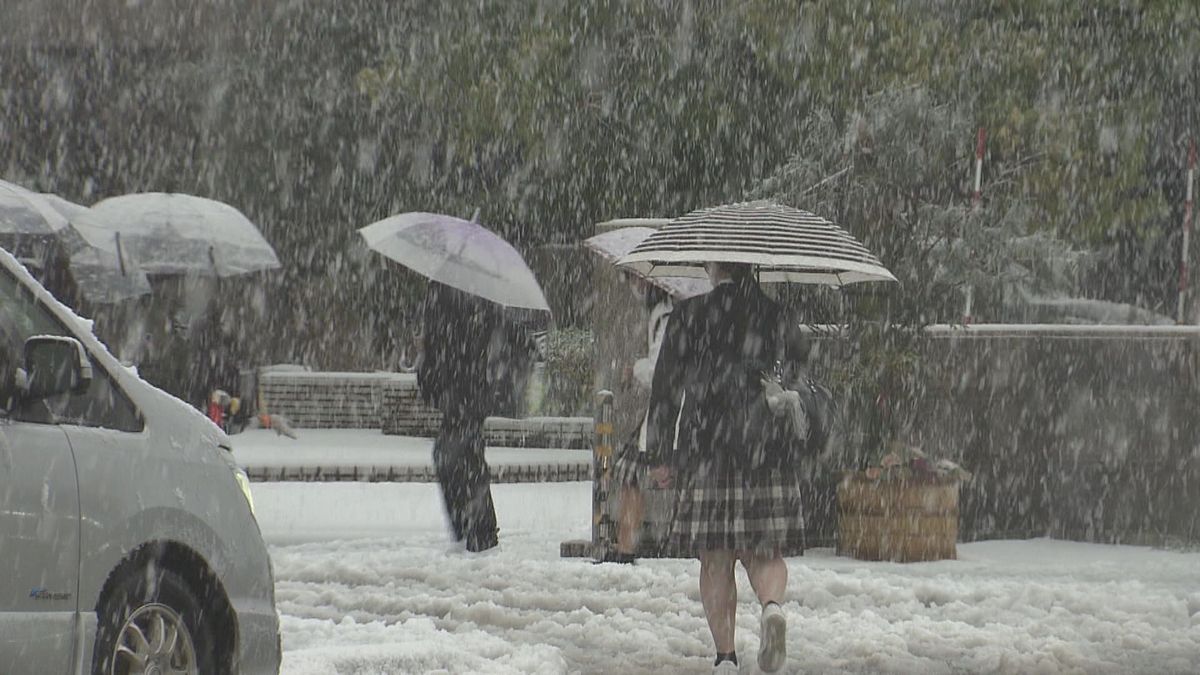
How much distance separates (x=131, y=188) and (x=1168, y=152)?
1680cm

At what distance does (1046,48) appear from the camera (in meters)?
22.0

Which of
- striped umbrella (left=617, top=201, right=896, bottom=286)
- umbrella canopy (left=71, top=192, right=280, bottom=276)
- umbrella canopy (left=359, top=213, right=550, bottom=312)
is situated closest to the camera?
striped umbrella (left=617, top=201, right=896, bottom=286)

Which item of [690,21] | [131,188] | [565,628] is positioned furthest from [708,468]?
[131,188]

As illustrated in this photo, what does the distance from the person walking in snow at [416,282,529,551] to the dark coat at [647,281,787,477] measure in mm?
5401

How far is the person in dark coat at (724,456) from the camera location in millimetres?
8242

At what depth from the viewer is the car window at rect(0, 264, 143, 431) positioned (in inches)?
235

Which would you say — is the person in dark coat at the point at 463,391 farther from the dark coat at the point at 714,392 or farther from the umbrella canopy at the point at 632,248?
the dark coat at the point at 714,392

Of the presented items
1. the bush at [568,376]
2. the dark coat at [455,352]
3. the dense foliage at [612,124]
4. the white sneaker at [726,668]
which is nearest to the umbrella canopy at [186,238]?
the dense foliage at [612,124]

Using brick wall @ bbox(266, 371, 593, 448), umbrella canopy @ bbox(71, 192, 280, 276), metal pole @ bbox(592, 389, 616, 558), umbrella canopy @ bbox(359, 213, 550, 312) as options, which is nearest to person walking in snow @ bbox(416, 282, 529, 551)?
umbrella canopy @ bbox(359, 213, 550, 312)

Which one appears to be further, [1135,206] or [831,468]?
[1135,206]

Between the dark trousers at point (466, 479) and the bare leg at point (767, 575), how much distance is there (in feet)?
17.8

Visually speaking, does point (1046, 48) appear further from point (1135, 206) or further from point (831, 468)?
point (831, 468)

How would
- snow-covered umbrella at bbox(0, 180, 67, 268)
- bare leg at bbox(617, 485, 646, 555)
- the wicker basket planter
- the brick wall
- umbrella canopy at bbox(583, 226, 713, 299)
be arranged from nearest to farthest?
1. snow-covered umbrella at bbox(0, 180, 67, 268)
2. umbrella canopy at bbox(583, 226, 713, 299)
3. bare leg at bbox(617, 485, 646, 555)
4. the wicker basket planter
5. the brick wall

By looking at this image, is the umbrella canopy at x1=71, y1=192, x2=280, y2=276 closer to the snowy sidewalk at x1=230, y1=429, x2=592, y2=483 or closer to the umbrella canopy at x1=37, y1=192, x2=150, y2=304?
the umbrella canopy at x1=37, y1=192, x2=150, y2=304
